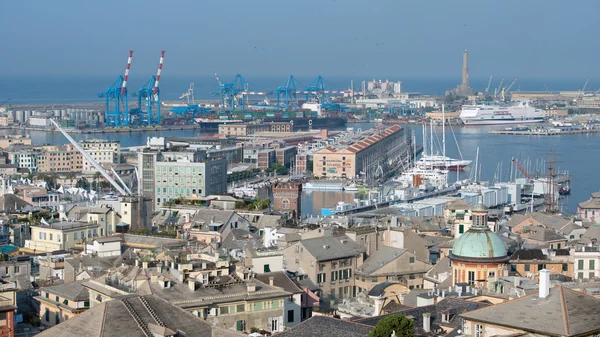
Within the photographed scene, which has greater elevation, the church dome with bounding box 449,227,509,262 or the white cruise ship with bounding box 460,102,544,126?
the church dome with bounding box 449,227,509,262

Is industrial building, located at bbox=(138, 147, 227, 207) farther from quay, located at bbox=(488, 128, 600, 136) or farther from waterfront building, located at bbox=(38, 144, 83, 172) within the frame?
quay, located at bbox=(488, 128, 600, 136)

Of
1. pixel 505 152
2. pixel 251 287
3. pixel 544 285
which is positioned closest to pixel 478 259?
pixel 251 287

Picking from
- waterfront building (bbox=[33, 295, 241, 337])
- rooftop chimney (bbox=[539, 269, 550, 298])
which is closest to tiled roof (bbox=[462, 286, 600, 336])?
rooftop chimney (bbox=[539, 269, 550, 298])

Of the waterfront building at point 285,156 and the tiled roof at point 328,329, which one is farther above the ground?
the tiled roof at point 328,329

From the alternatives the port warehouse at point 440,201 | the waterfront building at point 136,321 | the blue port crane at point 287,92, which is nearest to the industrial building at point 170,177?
the port warehouse at point 440,201

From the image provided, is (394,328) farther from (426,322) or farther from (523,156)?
(523,156)

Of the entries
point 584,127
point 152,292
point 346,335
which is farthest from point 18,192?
point 584,127

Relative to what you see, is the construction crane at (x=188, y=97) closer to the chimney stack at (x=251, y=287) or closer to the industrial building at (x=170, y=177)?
the industrial building at (x=170, y=177)
